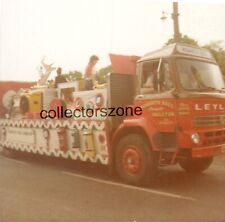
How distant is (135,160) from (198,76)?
5.94 ft

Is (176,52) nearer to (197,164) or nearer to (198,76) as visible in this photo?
(198,76)

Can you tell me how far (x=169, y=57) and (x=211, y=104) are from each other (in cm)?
105

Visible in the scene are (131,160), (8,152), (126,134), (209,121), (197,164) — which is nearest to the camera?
(209,121)

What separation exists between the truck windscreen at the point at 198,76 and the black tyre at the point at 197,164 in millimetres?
1590

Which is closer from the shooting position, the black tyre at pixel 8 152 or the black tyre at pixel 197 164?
the black tyre at pixel 197 164

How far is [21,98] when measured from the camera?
1023 centimetres

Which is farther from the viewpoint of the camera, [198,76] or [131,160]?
[131,160]

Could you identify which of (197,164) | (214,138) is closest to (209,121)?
(214,138)

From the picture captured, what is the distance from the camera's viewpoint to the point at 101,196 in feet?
21.3

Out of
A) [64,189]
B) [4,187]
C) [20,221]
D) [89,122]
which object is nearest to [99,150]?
[89,122]

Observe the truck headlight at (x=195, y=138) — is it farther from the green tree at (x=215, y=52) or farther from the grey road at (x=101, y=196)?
the green tree at (x=215, y=52)

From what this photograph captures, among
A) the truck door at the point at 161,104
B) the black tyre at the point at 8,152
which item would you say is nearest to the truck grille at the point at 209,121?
the truck door at the point at 161,104

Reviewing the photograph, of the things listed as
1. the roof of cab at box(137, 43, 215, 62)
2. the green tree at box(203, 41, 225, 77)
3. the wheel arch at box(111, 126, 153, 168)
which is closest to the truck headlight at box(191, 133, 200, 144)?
the wheel arch at box(111, 126, 153, 168)

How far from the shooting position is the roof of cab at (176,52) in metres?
7.18
